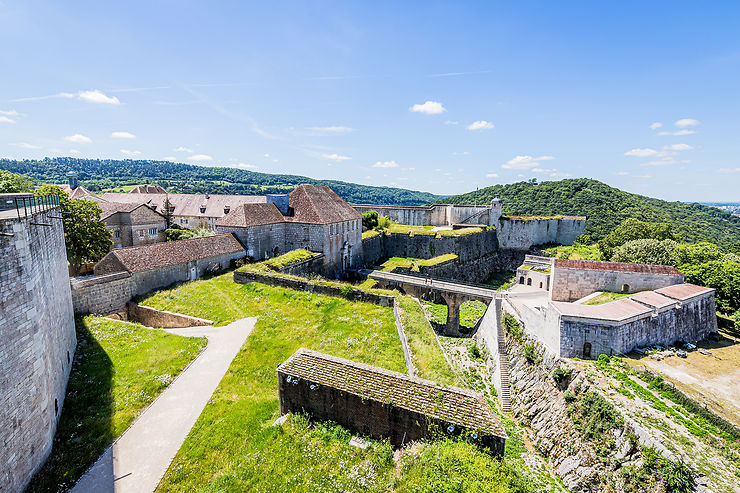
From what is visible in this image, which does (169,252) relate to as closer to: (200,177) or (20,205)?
(20,205)

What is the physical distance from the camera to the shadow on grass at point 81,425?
791 cm

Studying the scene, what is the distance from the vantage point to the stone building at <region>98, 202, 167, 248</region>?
33188 mm

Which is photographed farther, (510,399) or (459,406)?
(510,399)

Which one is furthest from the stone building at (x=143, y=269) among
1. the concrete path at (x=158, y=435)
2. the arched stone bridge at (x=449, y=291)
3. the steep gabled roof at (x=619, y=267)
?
the steep gabled roof at (x=619, y=267)

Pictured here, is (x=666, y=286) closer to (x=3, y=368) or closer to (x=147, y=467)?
(x=147, y=467)

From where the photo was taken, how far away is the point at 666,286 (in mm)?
21078

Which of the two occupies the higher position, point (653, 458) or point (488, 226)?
point (488, 226)

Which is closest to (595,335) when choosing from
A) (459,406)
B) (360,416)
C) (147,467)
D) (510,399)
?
(510,399)

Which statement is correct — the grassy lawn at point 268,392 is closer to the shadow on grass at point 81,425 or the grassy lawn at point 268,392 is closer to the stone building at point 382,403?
the stone building at point 382,403

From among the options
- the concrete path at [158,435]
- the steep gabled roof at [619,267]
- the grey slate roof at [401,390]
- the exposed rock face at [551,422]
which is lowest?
the exposed rock face at [551,422]

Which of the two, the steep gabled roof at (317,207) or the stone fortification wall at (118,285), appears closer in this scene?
the stone fortification wall at (118,285)

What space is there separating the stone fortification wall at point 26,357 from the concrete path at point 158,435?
4.76 feet

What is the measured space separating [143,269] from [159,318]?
4.04m

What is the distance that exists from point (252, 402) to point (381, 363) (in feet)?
14.6
